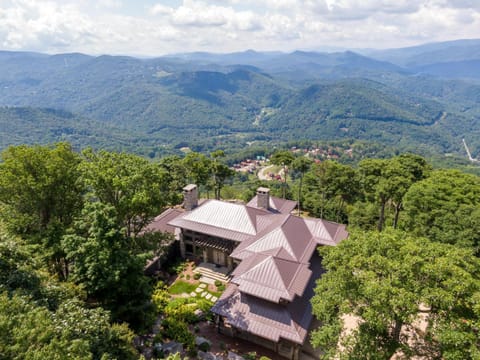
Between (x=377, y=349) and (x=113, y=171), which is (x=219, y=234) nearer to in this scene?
(x=113, y=171)

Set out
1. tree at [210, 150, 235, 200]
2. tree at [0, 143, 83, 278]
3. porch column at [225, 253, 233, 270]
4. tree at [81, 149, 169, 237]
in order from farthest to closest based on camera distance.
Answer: tree at [210, 150, 235, 200] → porch column at [225, 253, 233, 270] → tree at [0, 143, 83, 278] → tree at [81, 149, 169, 237]

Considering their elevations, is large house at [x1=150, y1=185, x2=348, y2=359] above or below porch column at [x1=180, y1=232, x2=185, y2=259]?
above

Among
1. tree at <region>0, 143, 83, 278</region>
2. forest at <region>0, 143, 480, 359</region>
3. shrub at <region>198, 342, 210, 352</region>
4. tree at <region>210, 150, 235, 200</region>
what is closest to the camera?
forest at <region>0, 143, 480, 359</region>

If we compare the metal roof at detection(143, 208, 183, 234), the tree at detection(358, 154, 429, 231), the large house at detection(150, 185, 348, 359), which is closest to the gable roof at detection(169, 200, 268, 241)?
the large house at detection(150, 185, 348, 359)

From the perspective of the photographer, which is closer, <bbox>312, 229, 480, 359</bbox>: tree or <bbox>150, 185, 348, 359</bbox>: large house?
<bbox>312, 229, 480, 359</bbox>: tree

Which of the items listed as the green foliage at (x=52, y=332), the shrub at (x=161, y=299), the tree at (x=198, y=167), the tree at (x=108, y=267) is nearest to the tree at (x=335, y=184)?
the tree at (x=198, y=167)

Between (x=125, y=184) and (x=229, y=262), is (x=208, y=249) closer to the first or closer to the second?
(x=229, y=262)

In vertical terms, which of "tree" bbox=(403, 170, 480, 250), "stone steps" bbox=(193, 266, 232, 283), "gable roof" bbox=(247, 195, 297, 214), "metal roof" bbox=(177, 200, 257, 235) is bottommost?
"stone steps" bbox=(193, 266, 232, 283)

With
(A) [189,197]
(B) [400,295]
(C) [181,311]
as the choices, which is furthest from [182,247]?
(B) [400,295]

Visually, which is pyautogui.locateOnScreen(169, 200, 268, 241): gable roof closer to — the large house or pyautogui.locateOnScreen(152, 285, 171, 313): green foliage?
the large house
